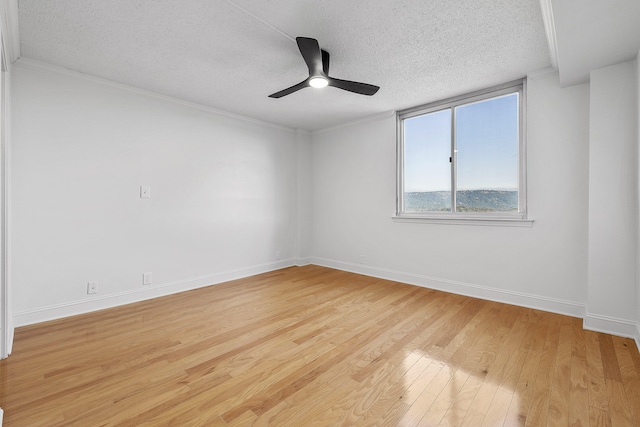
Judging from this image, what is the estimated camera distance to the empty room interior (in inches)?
65.0

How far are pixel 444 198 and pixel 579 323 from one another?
5.71ft

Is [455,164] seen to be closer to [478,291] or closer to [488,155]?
[488,155]

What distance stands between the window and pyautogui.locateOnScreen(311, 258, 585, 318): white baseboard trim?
78 centimetres

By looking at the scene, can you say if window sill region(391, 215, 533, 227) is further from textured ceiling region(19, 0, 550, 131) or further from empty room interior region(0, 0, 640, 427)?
textured ceiling region(19, 0, 550, 131)

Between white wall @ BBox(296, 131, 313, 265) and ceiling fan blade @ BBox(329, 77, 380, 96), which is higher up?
ceiling fan blade @ BBox(329, 77, 380, 96)

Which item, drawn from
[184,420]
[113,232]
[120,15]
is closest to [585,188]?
[184,420]

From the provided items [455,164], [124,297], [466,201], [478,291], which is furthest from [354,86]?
[124,297]

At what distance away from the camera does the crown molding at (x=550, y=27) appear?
1.74 meters

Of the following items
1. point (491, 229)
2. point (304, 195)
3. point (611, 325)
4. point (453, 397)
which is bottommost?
point (453, 397)

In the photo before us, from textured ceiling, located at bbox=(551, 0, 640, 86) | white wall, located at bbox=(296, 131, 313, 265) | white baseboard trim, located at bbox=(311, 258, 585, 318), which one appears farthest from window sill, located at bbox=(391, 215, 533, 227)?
white wall, located at bbox=(296, 131, 313, 265)

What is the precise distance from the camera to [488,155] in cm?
322

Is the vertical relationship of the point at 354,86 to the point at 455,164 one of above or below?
above

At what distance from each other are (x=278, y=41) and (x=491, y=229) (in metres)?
2.83

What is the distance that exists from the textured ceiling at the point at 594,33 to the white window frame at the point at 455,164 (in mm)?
618
